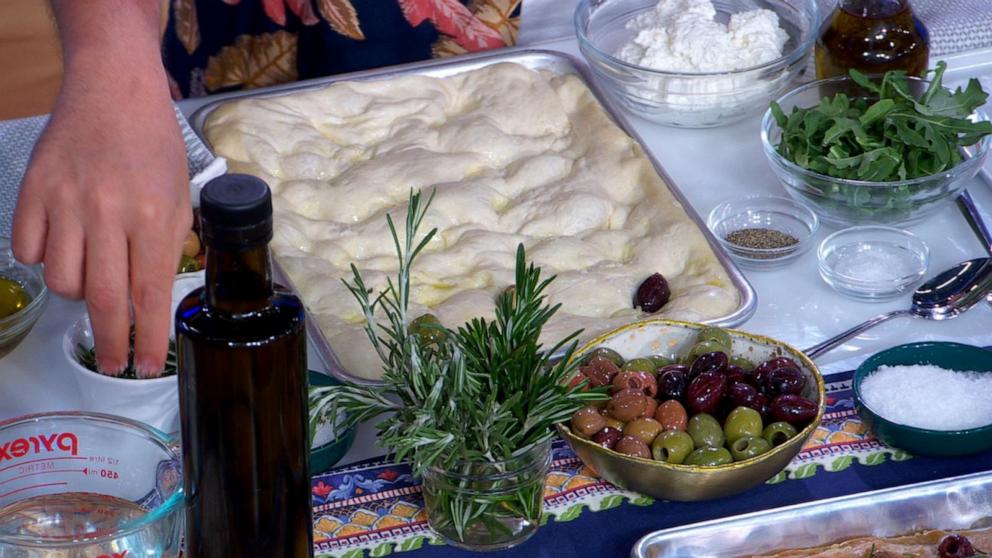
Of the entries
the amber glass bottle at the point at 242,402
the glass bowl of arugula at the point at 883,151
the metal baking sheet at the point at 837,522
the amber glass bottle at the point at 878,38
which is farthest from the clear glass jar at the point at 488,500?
the amber glass bottle at the point at 878,38

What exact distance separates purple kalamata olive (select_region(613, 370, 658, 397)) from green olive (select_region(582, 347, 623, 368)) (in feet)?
0.12

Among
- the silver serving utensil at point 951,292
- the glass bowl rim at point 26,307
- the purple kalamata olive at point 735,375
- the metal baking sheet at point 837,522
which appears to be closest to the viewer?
the metal baking sheet at point 837,522

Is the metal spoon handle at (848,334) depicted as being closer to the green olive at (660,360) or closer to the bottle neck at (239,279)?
the green olive at (660,360)

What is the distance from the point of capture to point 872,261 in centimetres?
154

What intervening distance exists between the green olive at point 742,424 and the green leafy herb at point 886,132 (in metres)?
0.50

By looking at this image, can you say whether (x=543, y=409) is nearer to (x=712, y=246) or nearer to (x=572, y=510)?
(x=572, y=510)

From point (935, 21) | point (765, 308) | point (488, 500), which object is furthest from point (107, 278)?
point (935, 21)

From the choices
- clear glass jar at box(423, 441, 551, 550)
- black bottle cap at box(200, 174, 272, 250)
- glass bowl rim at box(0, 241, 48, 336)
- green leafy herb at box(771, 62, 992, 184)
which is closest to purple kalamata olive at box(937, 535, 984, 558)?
clear glass jar at box(423, 441, 551, 550)

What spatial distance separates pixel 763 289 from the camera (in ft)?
5.05

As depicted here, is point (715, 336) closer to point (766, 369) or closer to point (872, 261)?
point (766, 369)

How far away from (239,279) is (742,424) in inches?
22.4

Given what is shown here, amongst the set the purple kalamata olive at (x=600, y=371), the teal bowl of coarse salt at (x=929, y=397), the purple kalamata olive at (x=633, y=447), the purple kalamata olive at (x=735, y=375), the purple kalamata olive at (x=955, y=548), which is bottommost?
the teal bowl of coarse salt at (x=929, y=397)

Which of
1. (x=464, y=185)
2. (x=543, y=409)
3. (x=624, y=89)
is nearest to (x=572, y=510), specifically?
(x=543, y=409)

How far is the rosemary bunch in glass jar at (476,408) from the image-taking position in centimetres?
106
